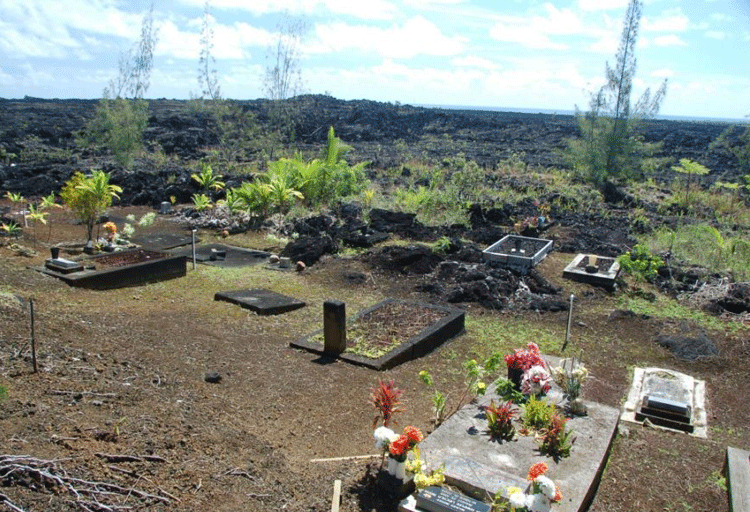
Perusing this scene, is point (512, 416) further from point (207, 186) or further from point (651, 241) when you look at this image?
point (207, 186)

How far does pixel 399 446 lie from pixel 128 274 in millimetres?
6643

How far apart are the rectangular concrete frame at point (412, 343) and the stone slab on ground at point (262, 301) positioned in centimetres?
104

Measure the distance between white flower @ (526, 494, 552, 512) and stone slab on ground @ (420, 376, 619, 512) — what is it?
46 centimetres

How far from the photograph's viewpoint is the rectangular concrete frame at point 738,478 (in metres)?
4.12

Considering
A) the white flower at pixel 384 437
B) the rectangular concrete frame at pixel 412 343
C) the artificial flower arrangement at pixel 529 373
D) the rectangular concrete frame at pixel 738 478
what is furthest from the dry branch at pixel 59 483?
the rectangular concrete frame at pixel 738 478

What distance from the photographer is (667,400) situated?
5.62 meters

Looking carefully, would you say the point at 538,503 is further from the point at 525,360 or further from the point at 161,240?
the point at 161,240

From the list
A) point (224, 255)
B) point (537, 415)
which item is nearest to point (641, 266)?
point (537, 415)

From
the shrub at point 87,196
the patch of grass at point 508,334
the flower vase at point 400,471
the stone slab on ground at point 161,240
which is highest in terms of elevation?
the shrub at point 87,196

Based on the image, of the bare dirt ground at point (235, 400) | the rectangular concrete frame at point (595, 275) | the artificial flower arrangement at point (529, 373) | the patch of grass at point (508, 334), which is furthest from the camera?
the rectangular concrete frame at point (595, 275)

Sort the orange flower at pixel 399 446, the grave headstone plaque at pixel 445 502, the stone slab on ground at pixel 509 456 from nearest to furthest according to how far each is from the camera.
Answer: the grave headstone plaque at pixel 445 502
the orange flower at pixel 399 446
the stone slab on ground at pixel 509 456

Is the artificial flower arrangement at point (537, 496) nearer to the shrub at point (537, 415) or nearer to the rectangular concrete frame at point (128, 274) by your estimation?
the shrub at point (537, 415)

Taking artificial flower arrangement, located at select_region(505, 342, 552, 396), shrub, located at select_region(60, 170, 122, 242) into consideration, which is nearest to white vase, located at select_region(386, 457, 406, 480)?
artificial flower arrangement, located at select_region(505, 342, 552, 396)

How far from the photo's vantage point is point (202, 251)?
11.8 m
